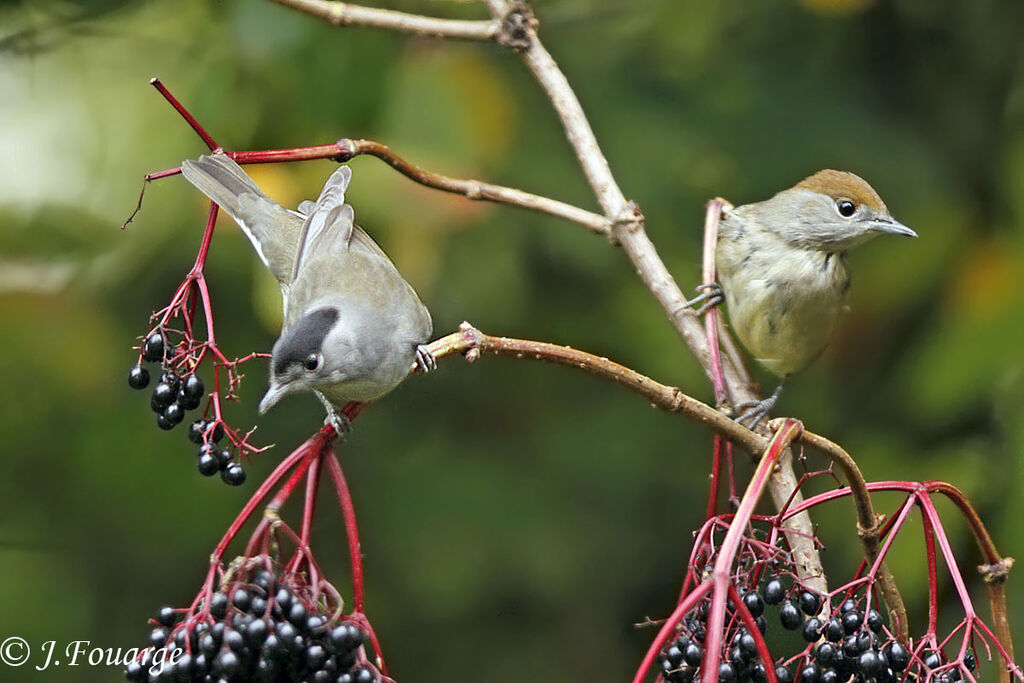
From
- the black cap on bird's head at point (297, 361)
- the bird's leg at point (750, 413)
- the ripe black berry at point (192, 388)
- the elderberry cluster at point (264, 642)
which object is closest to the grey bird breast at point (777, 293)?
the bird's leg at point (750, 413)

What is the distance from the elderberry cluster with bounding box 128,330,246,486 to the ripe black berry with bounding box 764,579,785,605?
1142 millimetres

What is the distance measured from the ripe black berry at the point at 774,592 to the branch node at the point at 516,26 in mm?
1929

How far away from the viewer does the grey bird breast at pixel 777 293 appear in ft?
14.7

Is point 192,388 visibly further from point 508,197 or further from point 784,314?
point 784,314

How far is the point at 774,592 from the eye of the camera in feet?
7.51

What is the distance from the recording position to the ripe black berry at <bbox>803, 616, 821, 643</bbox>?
7.28 feet

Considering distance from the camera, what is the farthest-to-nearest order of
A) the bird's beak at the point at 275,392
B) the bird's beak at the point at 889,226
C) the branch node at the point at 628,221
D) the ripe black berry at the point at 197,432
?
1. the bird's beak at the point at 889,226
2. the branch node at the point at 628,221
3. the bird's beak at the point at 275,392
4. the ripe black berry at the point at 197,432

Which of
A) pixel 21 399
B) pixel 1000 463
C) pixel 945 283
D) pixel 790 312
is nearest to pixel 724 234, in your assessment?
pixel 790 312

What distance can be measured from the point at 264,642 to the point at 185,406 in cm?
75

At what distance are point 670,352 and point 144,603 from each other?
2572mm

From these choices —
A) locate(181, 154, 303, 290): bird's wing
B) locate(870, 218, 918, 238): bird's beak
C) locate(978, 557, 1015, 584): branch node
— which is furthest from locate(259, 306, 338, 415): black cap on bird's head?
locate(870, 218, 918, 238): bird's beak

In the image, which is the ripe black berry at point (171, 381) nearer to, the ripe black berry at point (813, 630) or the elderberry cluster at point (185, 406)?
the elderberry cluster at point (185, 406)

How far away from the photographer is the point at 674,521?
208 inches

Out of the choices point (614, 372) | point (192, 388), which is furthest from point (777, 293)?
point (192, 388)
